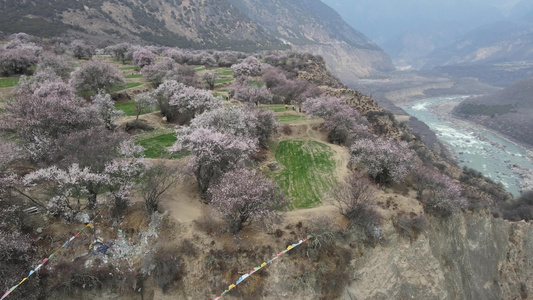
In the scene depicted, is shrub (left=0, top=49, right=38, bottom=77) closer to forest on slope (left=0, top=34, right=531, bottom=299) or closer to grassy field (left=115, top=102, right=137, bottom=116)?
forest on slope (left=0, top=34, right=531, bottom=299)

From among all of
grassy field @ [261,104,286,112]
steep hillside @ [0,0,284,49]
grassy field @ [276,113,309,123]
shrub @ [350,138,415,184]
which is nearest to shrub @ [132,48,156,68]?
grassy field @ [261,104,286,112]

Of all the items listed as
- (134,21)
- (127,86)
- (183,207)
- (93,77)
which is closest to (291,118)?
(183,207)

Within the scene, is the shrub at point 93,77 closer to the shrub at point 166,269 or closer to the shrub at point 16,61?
the shrub at point 16,61

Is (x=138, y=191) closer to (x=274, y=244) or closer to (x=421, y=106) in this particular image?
(x=274, y=244)

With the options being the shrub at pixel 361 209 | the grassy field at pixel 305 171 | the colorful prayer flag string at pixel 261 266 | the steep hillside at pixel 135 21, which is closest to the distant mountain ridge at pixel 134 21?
the steep hillside at pixel 135 21

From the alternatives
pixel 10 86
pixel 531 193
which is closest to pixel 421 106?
pixel 531 193

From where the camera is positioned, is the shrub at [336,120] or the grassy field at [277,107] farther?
the grassy field at [277,107]
